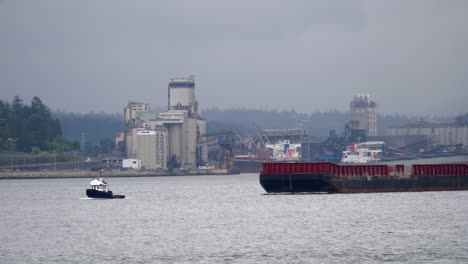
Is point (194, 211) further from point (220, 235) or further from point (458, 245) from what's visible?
point (458, 245)

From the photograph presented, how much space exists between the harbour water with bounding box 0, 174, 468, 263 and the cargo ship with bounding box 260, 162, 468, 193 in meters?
1.94

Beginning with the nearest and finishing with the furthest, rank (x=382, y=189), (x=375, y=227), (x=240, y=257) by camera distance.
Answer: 1. (x=240, y=257)
2. (x=375, y=227)
3. (x=382, y=189)

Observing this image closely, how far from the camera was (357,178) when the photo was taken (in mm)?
120625

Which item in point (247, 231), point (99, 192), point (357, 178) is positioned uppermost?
point (357, 178)

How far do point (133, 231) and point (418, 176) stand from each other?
50450mm

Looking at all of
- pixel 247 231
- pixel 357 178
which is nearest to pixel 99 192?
pixel 357 178

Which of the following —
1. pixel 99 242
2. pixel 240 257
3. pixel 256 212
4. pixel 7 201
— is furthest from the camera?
pixel 7 201

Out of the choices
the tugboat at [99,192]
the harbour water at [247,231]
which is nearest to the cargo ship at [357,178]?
the harbour water at [247,231]

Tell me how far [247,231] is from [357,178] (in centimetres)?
4395

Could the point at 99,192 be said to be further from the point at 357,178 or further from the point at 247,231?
the point at 247,231

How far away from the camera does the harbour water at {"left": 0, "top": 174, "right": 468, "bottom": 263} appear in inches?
2532

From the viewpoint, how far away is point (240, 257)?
63.3 meters

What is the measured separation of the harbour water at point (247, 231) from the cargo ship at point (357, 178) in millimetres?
1943

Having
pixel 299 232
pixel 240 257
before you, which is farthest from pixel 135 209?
pixel 240 257
